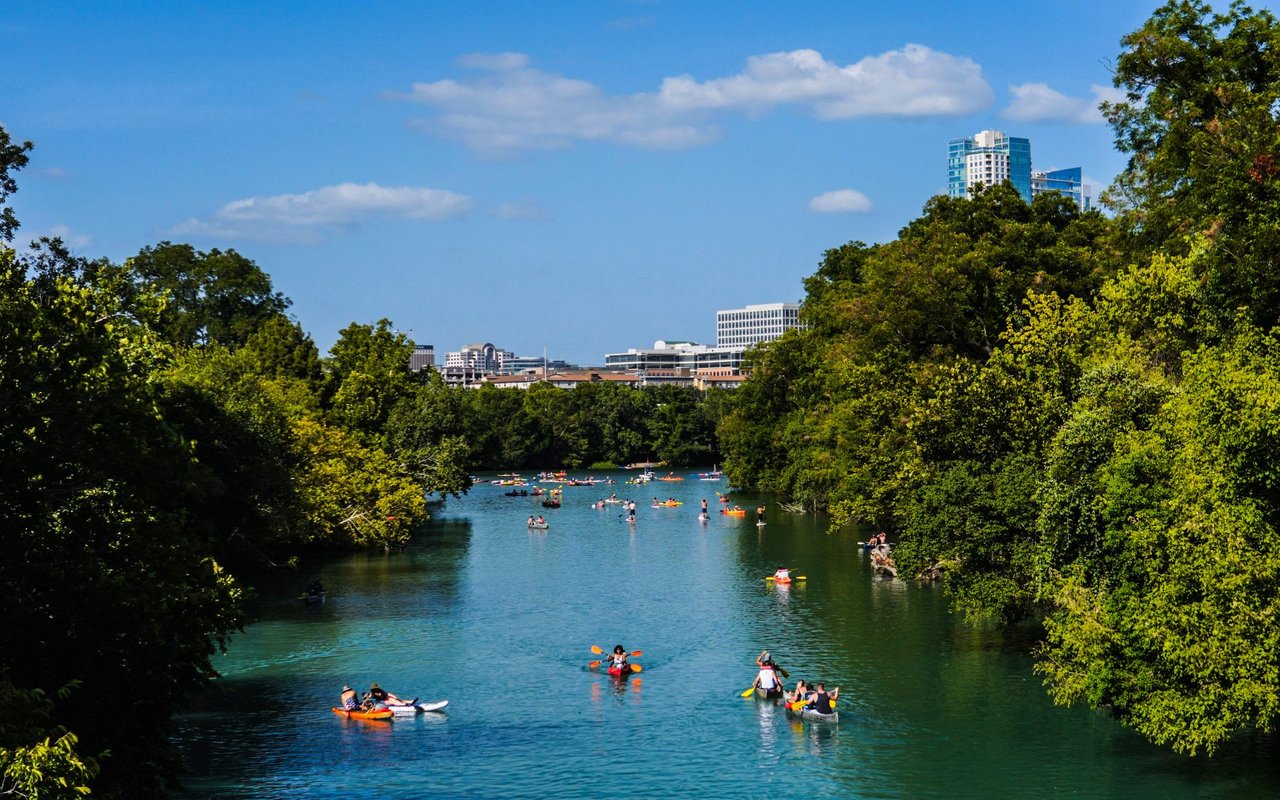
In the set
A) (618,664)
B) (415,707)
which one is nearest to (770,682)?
(618,664)

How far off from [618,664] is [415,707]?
7.41m

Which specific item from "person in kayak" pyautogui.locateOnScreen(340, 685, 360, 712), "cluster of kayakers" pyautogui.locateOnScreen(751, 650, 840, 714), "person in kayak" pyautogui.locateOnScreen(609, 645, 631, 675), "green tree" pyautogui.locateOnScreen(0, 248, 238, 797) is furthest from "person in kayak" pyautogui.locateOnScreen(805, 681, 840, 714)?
"green tree" pyautogui.locateOnScreen(0, 248, 238, 797)

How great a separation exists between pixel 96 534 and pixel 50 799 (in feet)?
22.6

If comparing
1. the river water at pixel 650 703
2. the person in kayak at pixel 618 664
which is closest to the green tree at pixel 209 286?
the river water at pixel 650 703

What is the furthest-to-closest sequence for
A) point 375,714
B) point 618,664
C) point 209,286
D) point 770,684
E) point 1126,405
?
point 209,286
point 618,664
point 770,684
point 375,714
point 1126,405

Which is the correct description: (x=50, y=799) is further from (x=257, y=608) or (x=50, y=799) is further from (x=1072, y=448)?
(x=257, y=608)

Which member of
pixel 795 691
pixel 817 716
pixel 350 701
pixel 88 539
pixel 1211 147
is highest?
pixel 1211 147

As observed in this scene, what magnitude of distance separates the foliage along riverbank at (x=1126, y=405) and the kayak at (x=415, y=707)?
52.5 feet

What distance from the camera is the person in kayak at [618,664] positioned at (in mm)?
40562

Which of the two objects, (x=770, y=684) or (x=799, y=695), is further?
(x=770, y=684)

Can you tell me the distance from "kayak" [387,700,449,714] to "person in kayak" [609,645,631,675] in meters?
6.32

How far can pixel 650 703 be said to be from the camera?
37.4m

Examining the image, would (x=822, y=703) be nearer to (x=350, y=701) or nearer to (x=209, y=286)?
(x=350, y=701)

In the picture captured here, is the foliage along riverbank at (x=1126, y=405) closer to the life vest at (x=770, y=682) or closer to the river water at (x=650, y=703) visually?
the river water at (x=650, y=703)
